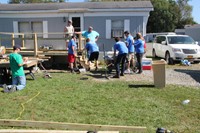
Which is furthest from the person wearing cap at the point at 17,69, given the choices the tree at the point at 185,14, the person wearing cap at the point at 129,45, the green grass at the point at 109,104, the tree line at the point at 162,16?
the tree at the point at 185,14

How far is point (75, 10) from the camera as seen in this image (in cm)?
1586

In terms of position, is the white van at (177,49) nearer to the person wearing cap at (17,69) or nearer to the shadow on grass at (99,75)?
the shadow on grass at (99,75)

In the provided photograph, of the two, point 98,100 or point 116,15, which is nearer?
point 98,100

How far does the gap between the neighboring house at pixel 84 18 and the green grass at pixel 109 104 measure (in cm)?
772

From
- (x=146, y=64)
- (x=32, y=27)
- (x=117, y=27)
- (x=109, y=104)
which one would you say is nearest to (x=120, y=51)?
(x=146, y=64)

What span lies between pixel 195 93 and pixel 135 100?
1.97 metres

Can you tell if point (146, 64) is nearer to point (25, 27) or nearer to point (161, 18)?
point (25, 27)

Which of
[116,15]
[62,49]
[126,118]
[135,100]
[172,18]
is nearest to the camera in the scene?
[126,118]

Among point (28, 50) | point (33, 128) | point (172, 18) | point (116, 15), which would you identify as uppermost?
point (172, 18)

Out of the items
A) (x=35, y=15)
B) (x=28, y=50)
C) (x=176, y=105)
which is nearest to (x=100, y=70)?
(x=28, y=50)

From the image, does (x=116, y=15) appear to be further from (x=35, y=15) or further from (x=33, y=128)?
(x=33, y=128)

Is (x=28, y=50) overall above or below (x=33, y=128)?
above

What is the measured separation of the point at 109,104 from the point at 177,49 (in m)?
8.66

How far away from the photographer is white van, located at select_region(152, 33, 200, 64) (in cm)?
1378
